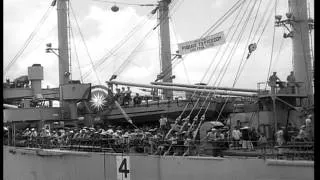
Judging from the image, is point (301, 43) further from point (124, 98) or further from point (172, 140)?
point (124, 98)

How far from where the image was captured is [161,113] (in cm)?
2725

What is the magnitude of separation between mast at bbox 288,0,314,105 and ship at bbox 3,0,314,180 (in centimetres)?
3

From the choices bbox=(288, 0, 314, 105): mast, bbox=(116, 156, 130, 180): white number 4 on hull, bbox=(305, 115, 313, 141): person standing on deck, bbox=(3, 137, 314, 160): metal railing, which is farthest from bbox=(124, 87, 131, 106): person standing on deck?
bbox=(305, 115, 313, 141): person standing on deck

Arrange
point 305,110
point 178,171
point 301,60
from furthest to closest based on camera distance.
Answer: point 301,60 → point 178,171 → point 305,110

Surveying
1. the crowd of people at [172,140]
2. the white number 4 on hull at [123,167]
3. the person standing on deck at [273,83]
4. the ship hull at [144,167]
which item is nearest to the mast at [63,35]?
the ship hull at [144,167]

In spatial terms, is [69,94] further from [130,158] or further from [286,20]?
[286,20]

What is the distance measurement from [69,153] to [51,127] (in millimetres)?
8337

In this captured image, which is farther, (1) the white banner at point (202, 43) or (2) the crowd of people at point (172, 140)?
(1) the white banner at point (202, 43)

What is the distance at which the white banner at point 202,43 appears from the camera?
2028 cm

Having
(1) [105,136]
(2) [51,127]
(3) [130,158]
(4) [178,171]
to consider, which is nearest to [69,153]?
(1) [105,136]

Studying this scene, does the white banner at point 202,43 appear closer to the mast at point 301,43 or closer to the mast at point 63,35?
the mast at point 301,43

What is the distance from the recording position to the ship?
51.6 feet

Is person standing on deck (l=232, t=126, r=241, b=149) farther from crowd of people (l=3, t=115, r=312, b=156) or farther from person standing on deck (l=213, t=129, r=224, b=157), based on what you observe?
person standing on deck (l=213, t=129, r=224, b=157)

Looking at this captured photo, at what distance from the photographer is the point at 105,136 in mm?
20734
